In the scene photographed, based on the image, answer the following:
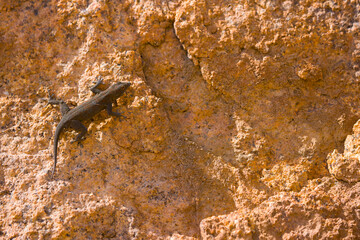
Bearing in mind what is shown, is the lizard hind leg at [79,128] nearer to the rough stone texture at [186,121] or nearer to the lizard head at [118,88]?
the rough stone texture at [186,121]

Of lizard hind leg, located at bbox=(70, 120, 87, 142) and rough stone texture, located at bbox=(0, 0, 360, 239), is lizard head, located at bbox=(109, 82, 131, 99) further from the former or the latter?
lizard hind leg, located at bbox=(70, 120, 87, 142)

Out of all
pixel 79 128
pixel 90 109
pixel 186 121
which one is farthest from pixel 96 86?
pixel 186 121

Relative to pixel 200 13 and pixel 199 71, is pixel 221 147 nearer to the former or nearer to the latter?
pixel 199 71

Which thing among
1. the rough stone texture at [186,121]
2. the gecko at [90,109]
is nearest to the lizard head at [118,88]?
the gecko at [90,109]

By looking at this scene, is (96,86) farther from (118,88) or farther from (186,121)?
(186,121)

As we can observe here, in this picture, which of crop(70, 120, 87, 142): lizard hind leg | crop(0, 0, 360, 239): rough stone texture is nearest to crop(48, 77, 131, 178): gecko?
crop(70, 120, 87, 142): lizard hind leg

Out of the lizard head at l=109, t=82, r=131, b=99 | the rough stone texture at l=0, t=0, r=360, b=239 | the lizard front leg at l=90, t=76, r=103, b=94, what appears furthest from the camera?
the lizard front leg at l=90, t=76, r=103, b=94
